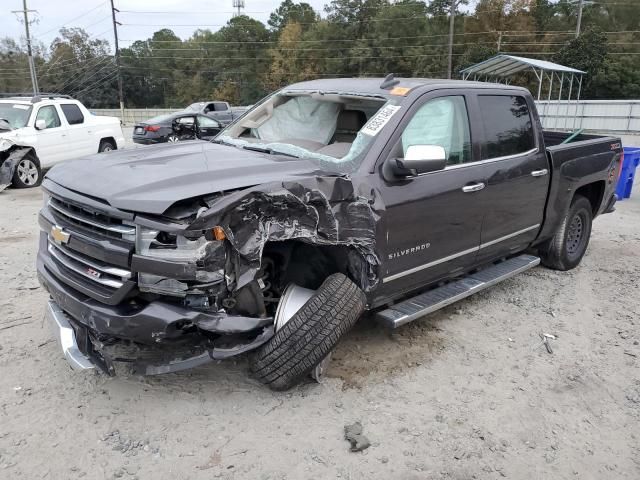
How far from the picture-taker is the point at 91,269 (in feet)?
10.0

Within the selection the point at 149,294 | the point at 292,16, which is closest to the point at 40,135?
the point at 149,294

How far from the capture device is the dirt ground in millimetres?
2824

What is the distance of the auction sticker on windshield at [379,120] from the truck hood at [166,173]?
0.50 m

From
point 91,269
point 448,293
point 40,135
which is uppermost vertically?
point 91,269

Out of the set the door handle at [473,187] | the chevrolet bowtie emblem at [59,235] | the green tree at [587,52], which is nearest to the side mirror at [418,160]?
the door handle at [473,187]

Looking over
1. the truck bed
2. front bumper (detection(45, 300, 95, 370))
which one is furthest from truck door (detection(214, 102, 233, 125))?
front bumper (detection(45, 300, 95, 370))

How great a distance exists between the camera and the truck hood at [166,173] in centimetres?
282

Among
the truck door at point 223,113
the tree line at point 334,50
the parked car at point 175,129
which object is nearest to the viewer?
the parked car at point 175,129

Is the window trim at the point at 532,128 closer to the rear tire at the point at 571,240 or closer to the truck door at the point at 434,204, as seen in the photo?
the truck door at the point at 434,204

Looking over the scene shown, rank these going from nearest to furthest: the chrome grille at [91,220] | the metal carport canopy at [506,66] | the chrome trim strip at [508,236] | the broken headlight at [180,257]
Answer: the broken headlight at [180,257] → the chrome grille at [91,220] → the chrome trim strip at [508,236] → the metal carport canopy at [506,66]

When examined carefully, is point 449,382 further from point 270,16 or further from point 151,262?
point 270,16

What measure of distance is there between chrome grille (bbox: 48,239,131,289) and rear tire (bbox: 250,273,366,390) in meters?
0.91

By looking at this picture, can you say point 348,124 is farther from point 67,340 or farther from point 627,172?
point 627,172

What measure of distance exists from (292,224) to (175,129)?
1461cm
